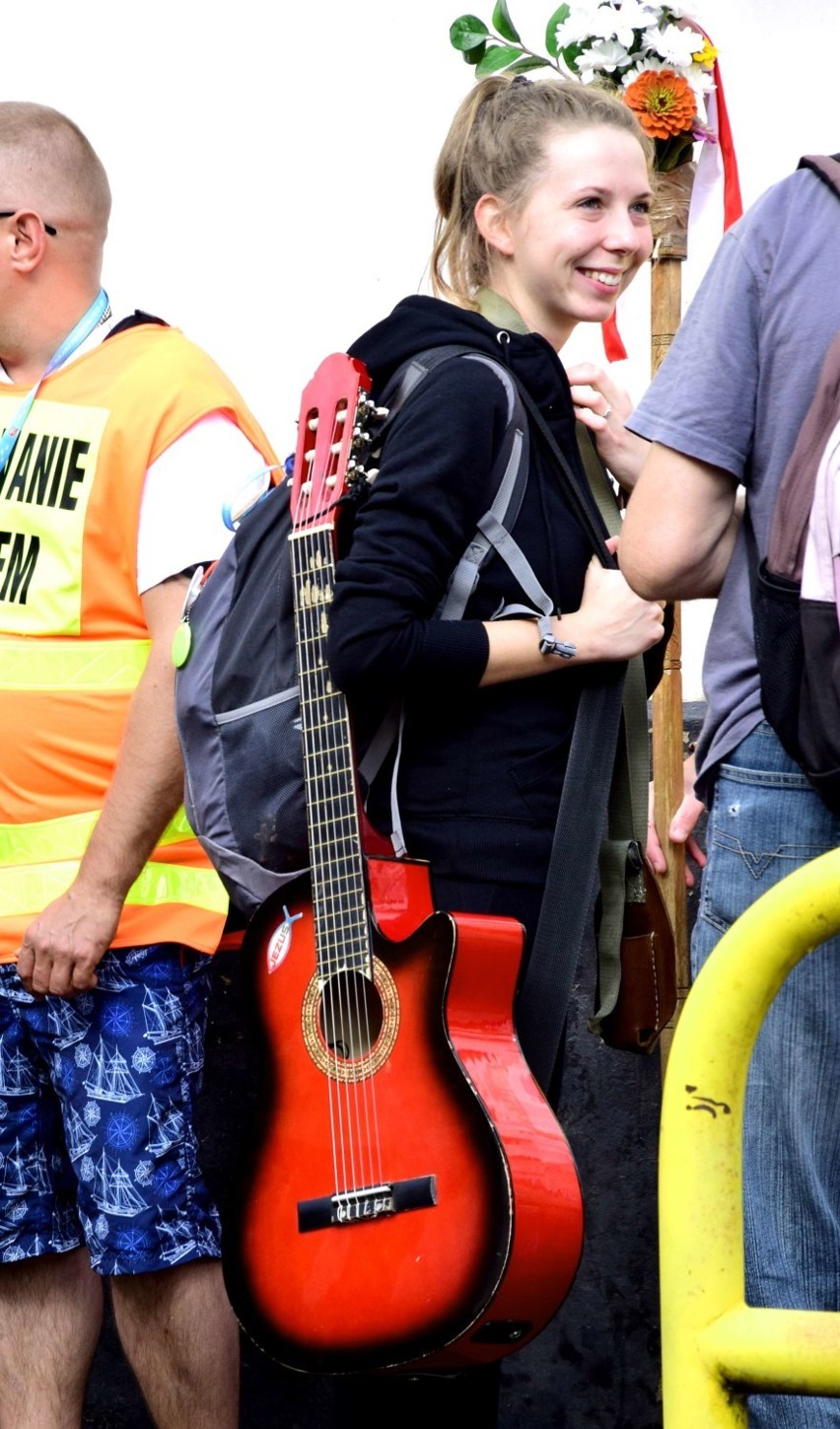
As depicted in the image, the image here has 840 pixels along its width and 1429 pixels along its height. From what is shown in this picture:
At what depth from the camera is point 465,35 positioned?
3.84m

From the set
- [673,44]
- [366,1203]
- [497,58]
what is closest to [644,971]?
[366,1203]

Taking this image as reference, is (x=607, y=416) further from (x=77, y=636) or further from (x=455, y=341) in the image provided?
(x=77, y=636)

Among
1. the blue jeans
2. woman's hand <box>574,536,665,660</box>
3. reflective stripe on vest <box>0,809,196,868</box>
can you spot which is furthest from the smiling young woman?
reflective stripe on vest <box>0,809,196,868</box>

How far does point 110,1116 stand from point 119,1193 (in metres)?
0.11

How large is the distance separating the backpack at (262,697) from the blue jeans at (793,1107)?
48 centimetres

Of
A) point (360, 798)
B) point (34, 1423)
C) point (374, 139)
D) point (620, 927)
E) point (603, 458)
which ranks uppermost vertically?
point (374, 139)

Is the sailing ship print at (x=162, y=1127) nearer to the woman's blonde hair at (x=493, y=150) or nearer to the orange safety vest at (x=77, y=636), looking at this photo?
the orange safety vest at (x=77, y=636)

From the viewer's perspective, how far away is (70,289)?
3018 mm

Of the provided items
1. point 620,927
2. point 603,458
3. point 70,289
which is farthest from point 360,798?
point 70,289

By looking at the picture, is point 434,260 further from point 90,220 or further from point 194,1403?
point 194,1403

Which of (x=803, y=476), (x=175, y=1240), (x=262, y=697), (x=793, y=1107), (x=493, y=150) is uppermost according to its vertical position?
(x=493, y=150)

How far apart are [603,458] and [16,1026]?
1174 mm

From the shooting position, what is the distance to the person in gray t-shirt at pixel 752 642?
206 centimetres

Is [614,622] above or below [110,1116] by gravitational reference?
above
